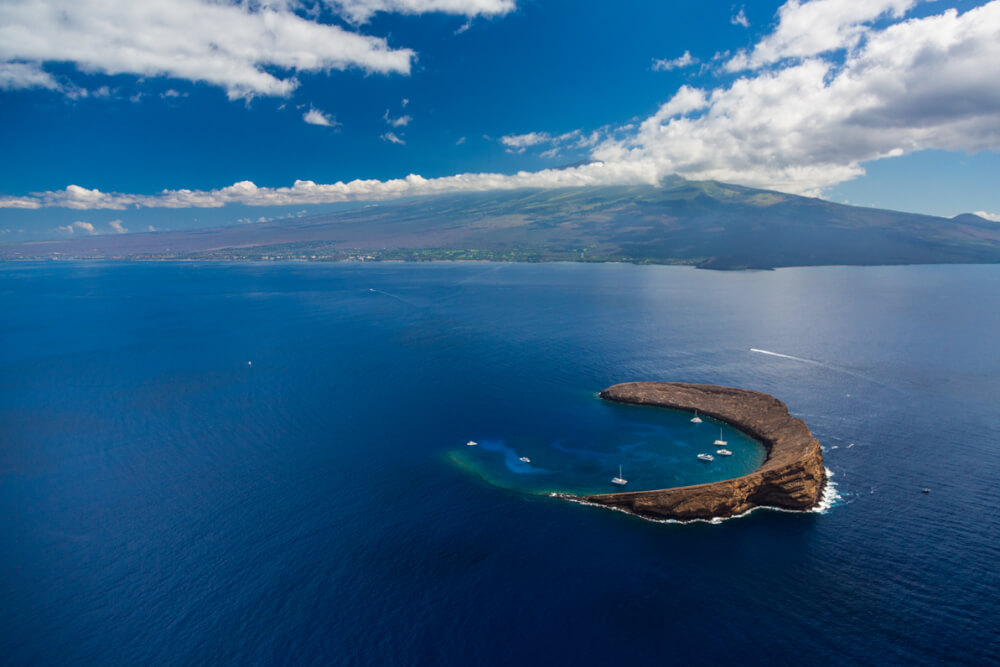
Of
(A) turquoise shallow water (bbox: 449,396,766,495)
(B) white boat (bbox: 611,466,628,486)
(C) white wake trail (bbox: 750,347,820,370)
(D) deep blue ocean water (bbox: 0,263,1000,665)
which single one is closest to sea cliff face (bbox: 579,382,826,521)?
(D) deep blue ocean water (bbox: 0,263,1000,665)

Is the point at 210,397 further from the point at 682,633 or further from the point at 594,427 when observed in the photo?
the point at 682,633

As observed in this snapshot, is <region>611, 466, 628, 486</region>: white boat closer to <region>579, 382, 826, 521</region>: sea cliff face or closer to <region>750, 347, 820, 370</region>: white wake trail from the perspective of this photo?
<region>579, 382, 826, 521</region>: sea cliff face

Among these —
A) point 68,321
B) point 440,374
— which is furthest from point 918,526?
point 68,321

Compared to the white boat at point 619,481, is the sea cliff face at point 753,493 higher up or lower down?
higher up

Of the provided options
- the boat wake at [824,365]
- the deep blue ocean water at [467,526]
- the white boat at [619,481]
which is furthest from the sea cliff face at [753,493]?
the boat wake at [824,365]

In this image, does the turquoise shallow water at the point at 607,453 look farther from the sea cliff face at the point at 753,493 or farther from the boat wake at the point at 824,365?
the boat wake at the point at 824,365

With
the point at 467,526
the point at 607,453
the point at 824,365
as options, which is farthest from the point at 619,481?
the point at 824,365

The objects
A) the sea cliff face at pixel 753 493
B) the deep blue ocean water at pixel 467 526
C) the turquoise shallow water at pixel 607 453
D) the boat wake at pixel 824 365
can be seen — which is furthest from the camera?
the boat wake at pixel 824 365

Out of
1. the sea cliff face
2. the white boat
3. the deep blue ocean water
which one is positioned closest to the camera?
the deep blue ocean water

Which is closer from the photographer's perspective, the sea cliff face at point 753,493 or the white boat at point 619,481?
the sea cliff face at point 753,493
